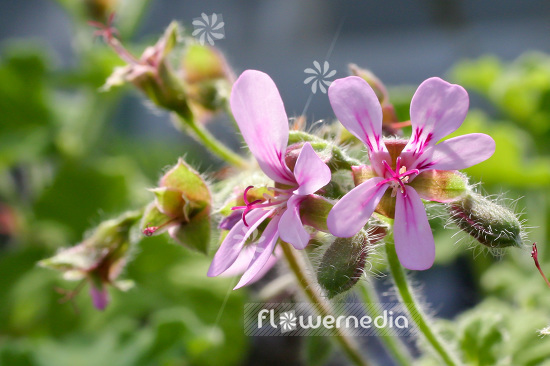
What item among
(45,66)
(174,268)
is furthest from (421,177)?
(45,66)

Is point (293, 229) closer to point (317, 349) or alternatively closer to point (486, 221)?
point (486, 221)

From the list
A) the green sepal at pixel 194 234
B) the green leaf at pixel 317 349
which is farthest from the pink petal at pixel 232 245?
the green leaf at pixel 317 349

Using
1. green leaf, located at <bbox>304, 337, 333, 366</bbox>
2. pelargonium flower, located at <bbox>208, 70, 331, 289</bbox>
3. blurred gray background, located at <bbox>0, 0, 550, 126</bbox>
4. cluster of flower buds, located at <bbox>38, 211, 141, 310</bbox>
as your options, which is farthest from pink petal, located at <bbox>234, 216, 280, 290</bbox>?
blurred gray background, located at <bbox>0, 0, 550, 126</bbox>

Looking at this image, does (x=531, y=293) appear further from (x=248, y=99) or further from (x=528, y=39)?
(x=528, y=39)

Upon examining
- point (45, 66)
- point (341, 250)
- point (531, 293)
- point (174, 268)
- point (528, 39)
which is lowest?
point (531, 293)

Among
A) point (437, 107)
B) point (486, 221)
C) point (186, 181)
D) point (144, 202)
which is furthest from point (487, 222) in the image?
point (144, 202)

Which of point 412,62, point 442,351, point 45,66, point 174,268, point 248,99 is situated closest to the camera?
point 248,99

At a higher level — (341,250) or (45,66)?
(45,66)
